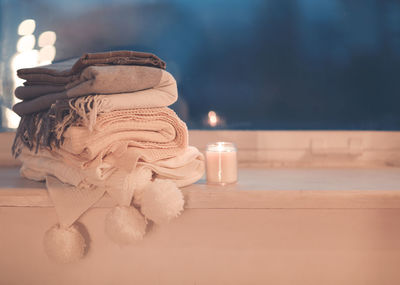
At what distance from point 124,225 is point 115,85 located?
0.26m

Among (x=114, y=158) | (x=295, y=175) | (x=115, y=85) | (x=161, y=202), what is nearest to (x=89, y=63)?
(x=115, y=85)

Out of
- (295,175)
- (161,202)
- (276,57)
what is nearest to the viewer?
(161,202)

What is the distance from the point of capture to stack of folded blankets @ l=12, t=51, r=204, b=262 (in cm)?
66

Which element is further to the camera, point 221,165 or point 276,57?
point 276,57

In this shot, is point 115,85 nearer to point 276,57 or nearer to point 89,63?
point 89,63

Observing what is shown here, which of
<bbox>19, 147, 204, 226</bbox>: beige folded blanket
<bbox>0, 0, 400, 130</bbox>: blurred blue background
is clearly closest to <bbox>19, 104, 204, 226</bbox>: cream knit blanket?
<bbox>19, 147, 204, 226</bbox>: beige folded blanket

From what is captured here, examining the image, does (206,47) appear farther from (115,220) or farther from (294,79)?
(115,220)

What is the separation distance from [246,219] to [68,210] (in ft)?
1.16

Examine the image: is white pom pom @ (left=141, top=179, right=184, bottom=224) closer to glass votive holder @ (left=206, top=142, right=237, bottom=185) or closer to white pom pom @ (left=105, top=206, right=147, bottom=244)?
white pom pom @ (left=105, top=206, right=147, bottom=244)

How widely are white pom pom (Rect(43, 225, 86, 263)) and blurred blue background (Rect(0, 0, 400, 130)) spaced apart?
1.87ft

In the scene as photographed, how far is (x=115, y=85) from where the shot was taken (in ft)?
2.27

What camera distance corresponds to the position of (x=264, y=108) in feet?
3.80

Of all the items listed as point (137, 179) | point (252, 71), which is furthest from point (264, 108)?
point (137, 179)

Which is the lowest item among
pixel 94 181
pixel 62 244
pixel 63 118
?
pixel 62 244
